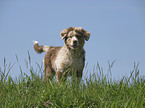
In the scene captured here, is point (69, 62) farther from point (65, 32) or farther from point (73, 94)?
point (73, 94)

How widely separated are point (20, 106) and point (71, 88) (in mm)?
1148

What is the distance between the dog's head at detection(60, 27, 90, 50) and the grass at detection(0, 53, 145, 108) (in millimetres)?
1288

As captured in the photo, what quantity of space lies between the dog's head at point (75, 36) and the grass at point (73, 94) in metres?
1.29

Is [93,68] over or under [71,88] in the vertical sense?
over

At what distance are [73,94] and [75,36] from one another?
2331 millimetres

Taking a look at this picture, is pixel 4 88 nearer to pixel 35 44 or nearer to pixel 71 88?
pixel 71 88

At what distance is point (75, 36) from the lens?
6.23 m

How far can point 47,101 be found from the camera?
3.91 meters

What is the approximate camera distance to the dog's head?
241 inches

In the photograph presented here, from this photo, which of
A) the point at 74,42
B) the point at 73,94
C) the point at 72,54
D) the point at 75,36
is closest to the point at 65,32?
the point at 75,36

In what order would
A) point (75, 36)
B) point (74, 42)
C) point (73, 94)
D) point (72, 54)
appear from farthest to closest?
point (72, 54), point (75, 36), point (74, 42), point (73, 94)

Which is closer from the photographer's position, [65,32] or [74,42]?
[74,42]

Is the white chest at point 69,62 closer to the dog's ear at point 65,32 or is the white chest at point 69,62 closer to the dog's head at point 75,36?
the dog's head at point 75,36

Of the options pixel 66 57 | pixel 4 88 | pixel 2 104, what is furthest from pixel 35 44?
pixel 2 104
